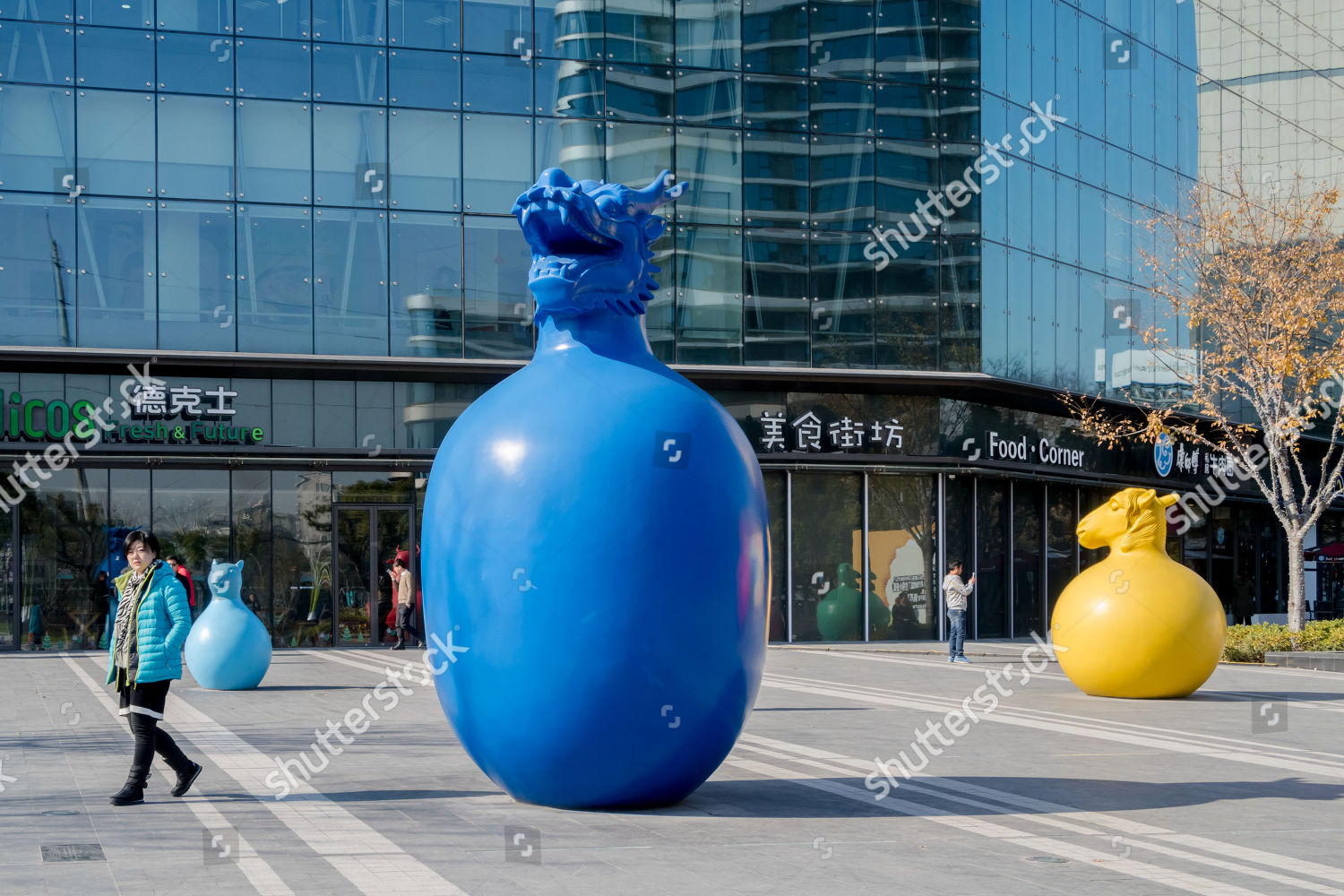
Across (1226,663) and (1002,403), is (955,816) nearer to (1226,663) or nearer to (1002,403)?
(1226,663)

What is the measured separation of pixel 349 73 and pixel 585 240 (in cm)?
2140

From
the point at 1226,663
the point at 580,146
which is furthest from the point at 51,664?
the point at 1226,663

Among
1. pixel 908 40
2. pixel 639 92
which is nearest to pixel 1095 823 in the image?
pixel 639 92

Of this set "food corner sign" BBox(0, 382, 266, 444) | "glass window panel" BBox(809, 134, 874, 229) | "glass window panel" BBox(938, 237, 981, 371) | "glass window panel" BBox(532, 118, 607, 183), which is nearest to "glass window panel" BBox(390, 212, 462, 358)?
→ "glass window panel" BBox(532, 118, 607, 183)

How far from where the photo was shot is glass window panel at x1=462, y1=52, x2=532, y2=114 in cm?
2986

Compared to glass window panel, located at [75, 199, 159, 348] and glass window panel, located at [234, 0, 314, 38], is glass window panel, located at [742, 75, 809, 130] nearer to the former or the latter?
glass window panel, located at [234, 0, 314, 38]

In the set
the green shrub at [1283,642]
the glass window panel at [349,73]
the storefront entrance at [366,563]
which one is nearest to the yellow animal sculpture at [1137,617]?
the green shrub at [1283,642]

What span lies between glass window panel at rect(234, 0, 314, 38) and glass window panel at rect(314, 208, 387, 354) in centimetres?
360

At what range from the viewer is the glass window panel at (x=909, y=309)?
31312mm

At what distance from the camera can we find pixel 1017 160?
110 ft

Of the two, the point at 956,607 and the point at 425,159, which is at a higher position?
the point at 425,159

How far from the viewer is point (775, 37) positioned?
3128cm

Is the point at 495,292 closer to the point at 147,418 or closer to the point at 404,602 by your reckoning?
the point at 404,602

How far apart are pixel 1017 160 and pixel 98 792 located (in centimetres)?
2731
